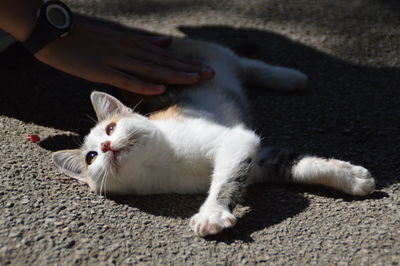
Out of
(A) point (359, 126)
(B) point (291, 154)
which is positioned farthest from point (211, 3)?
(B) point (291, 154)

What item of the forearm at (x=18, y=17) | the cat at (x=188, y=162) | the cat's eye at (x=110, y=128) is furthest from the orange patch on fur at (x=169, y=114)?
the forearm at (x=18, y=17)

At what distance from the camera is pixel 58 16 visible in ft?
8.38

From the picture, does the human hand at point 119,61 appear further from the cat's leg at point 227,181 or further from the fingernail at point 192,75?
the cat's leg at point 227,181

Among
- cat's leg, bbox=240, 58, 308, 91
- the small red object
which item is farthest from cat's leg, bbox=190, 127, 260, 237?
the small red object

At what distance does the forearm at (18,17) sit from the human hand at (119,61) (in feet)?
0.47

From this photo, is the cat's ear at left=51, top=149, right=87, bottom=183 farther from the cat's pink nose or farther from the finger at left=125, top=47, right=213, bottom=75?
the finger at left=125, top=47, right=213, bottom=75

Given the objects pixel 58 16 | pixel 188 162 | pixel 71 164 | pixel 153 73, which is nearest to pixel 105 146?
pixel 71 164

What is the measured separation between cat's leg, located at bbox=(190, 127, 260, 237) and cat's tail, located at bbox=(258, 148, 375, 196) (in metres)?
0.12

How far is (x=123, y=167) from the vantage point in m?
2.05

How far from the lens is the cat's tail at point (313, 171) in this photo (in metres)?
1.96

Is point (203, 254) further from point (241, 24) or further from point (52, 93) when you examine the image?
point (241, 24)

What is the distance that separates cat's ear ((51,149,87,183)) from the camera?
223cm

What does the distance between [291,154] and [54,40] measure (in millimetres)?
1503

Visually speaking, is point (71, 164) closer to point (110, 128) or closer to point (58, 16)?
point (110, 128)
